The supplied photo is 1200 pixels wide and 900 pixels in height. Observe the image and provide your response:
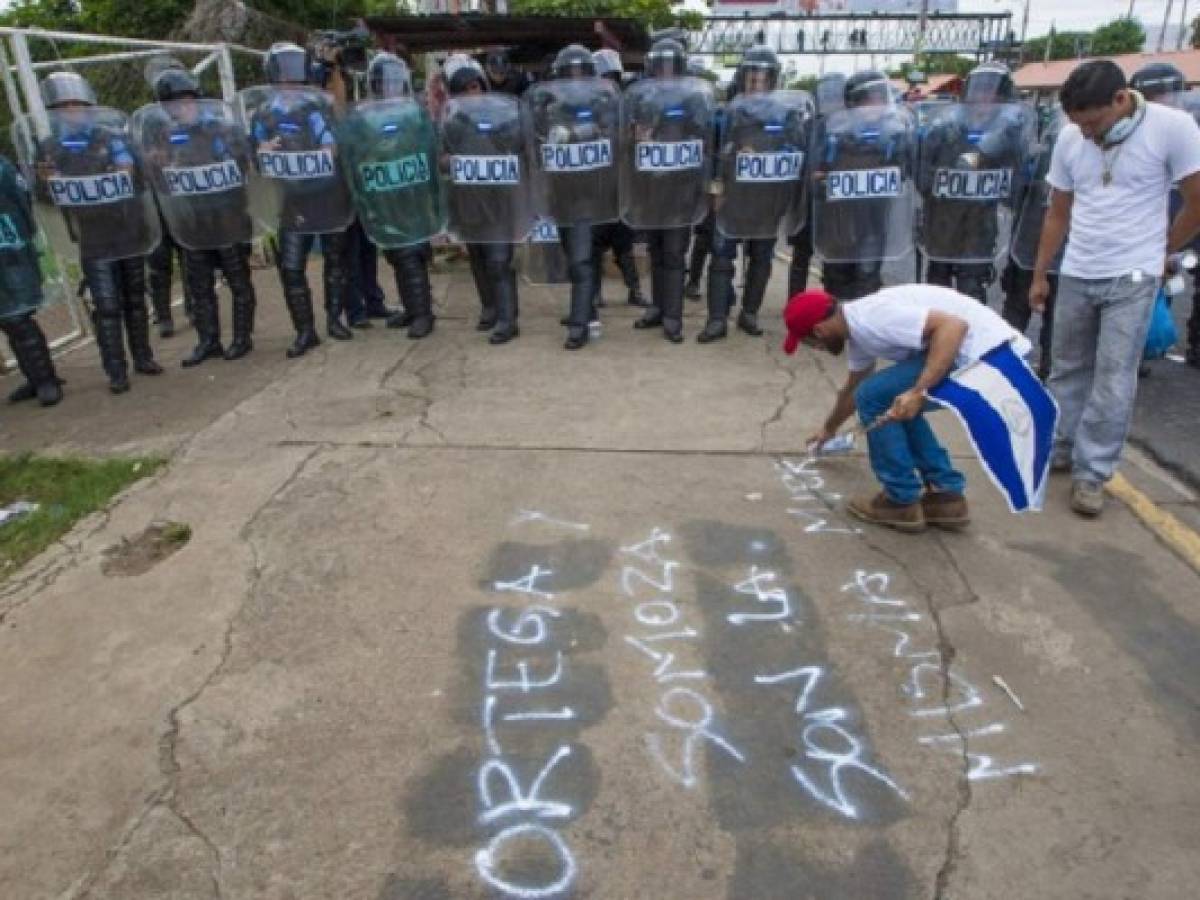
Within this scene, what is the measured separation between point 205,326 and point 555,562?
4063 mm

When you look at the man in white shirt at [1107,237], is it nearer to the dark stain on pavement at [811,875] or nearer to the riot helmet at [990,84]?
the riot helmet at [990,84]

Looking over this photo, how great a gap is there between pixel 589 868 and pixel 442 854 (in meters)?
0.37

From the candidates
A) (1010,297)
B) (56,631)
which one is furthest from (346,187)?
(1010,297)

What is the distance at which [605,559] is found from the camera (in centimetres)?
359

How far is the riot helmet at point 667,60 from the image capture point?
5859mm

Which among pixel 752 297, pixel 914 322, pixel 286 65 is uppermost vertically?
pixel 286 65

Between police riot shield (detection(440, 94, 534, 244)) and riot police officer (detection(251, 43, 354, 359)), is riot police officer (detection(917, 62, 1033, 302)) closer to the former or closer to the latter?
police riot shield (detection(440, 94, 534, 244))

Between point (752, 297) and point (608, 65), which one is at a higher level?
point (608, 65)

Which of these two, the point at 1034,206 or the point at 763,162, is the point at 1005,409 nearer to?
the point at 1034,206

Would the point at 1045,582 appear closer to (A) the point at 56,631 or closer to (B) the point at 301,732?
(B) the point at 301,732

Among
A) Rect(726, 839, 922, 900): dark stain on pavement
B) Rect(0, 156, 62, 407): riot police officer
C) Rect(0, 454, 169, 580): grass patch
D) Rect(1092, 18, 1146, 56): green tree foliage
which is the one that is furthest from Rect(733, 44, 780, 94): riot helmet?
Rect(1092, 18, 1146, 56): green tree foliage

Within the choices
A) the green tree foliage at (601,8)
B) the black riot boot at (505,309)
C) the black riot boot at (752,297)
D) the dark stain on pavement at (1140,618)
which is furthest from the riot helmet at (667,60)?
the green tree foliage at (601,8)

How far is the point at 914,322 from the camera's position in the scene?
3387 millimetres

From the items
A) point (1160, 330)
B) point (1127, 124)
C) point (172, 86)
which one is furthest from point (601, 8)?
point (1127, 124)
